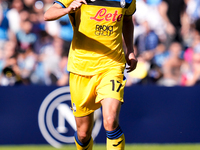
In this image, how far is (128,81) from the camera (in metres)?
9.01

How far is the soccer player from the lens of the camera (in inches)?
180

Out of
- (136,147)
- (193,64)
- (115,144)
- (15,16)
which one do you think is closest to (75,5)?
(115,144)

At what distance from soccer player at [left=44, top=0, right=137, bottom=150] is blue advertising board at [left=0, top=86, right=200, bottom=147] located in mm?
2921

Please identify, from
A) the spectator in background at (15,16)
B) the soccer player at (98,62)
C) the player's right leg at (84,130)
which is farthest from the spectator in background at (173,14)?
the player's right leg at (84,130)

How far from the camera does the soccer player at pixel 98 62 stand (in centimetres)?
456

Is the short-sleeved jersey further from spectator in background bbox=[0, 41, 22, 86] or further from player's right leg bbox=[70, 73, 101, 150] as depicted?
spectator in background bbox=[0, 41, 22, 86]

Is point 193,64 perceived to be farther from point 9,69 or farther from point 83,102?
point 83,102

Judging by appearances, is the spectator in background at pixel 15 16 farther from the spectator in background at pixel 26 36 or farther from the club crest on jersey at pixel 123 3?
the club crest on jersey at pixel 123 3

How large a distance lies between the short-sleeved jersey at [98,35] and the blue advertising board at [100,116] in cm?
317

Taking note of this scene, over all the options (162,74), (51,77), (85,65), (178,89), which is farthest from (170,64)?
(85,65)

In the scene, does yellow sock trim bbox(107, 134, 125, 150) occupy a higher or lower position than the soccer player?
lower

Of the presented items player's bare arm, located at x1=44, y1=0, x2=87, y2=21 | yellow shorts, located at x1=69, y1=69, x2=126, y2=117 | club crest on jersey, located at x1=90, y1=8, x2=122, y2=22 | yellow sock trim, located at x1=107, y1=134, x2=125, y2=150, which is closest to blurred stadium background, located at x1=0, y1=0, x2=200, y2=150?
yellow shorts, located at x1=69, y1=69, x2=126, y2=117

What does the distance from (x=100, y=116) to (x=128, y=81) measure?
1.40 m

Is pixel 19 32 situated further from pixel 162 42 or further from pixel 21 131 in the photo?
pixel 162 42
